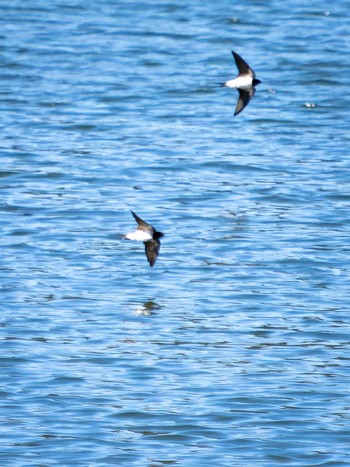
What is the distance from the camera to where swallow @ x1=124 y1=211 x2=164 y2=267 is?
1162cm

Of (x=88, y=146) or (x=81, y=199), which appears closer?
(x=81, y=199)

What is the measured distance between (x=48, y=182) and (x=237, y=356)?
238 inches

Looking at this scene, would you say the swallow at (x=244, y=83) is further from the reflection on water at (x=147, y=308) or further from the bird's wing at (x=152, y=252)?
the reflection on water at (x=147, y=308)

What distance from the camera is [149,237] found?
11773mm

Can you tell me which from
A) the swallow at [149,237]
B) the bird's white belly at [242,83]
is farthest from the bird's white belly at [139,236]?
the bird's white belly at [242,83]

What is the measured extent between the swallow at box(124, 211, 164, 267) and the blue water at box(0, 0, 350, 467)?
1.03 feet

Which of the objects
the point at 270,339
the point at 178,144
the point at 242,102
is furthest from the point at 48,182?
the point at 270,339

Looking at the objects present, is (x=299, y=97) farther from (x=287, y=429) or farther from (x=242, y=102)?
(x=287, y=429)

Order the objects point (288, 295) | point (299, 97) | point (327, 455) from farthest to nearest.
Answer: point (299, 97), point (288, 295), point (327, 455)

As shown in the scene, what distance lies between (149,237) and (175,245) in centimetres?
177

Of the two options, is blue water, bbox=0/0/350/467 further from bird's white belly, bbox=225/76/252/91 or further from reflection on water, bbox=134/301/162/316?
bird's white belly, bbox=225/76/252/91

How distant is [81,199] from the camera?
1513cm

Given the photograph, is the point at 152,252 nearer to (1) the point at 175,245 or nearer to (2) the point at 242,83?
(1) the point at 175,245

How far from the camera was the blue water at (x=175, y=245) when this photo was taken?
9.09 m
